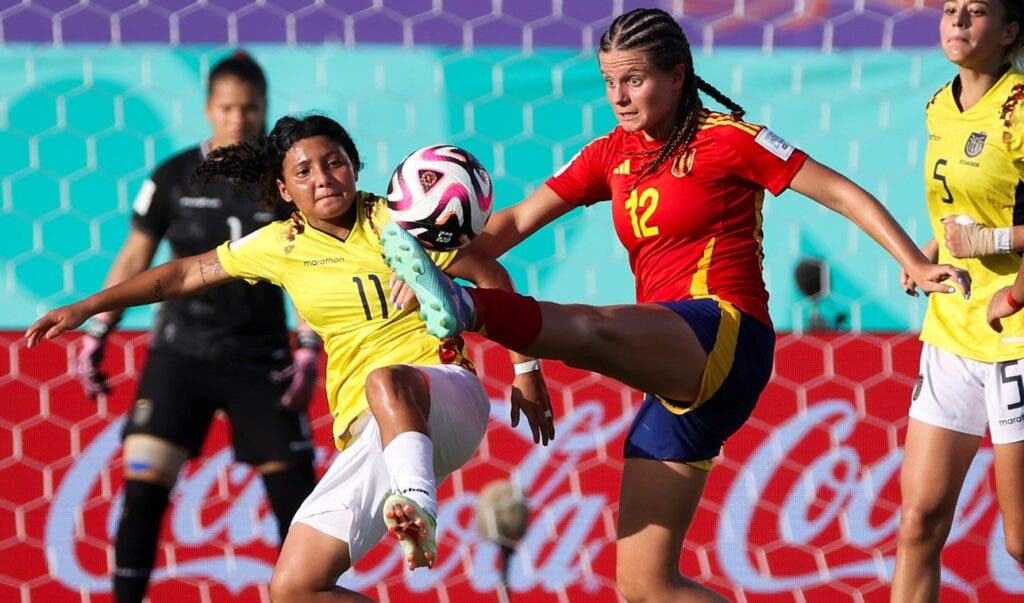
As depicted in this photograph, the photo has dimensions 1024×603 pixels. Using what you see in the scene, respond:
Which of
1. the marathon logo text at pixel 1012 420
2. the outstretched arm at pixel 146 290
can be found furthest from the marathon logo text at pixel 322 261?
the marathon logo text at pixel 1012 420

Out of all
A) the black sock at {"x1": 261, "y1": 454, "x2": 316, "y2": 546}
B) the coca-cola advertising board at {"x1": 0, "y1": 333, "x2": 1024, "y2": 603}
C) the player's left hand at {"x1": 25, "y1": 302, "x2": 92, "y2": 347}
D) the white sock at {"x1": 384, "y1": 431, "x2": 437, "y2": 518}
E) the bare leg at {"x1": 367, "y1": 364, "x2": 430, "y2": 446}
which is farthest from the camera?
the coca-cola advertising board at {"x1": 0, "y1": 333, "x2": 1024, "y2": 603}

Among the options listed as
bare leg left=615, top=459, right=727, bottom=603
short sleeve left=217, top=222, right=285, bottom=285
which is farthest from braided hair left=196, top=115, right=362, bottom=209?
bare leg left=615, top=459, right=727, bottom=603

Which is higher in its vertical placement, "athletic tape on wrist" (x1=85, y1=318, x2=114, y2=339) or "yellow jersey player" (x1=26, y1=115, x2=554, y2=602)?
"yellow jersey player" (x1=26, y1=115, x2=554, y2=602)

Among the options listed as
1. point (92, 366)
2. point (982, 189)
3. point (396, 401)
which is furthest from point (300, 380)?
point (982, 189)

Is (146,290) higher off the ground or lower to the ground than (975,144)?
lower

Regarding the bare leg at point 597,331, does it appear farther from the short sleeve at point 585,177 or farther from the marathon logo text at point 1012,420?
the marathon logo text at point 1012,420

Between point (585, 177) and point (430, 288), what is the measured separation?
0.96 meters

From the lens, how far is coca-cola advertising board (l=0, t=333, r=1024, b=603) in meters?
5.25

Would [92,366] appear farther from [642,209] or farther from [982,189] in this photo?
[982,189]

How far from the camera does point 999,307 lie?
3.88m

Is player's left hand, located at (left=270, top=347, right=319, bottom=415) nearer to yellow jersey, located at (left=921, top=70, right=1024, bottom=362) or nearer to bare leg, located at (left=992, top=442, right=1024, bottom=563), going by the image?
yellow jersey, located at (left=921, top=70, right=1024, bottom=362)

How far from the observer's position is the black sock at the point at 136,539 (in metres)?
4.79

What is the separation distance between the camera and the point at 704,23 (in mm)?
6027

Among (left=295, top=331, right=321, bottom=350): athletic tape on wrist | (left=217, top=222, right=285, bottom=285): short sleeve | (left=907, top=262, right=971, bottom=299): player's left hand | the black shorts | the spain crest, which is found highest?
the spain crest
